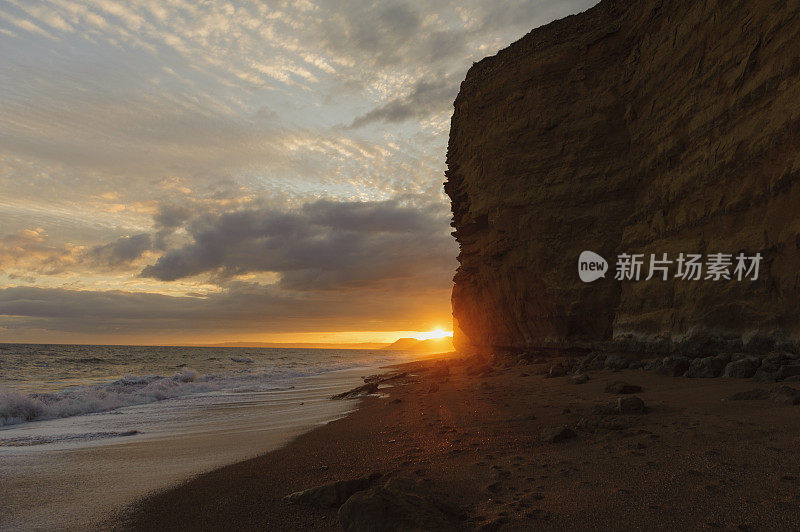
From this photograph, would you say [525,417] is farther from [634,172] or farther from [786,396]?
[634,172]

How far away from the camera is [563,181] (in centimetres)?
1557

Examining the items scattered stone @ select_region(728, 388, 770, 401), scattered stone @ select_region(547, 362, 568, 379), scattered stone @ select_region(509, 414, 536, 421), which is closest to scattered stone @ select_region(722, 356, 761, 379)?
scattered stone @ select_region(728, 388, 770, 401)

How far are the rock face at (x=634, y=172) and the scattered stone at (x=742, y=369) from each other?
7.10 ft

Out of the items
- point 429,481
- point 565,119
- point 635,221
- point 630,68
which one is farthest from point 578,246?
point 429,481

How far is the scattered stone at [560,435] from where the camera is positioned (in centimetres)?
415

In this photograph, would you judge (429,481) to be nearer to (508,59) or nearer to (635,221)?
(635,221)

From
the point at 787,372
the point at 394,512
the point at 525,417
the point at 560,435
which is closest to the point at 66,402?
the point at 525,417

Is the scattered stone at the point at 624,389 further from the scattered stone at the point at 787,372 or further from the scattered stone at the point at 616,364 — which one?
the scattered stone at the point at 616,364

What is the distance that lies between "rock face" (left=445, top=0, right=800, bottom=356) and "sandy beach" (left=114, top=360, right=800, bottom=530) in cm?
530

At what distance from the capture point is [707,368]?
24.1 feet

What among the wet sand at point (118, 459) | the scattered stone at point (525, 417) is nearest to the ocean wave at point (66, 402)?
the wet sand at point (118, 459)

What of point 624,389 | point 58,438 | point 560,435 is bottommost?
point 58,438

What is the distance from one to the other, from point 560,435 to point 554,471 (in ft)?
2.94

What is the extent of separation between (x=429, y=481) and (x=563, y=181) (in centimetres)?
1428
